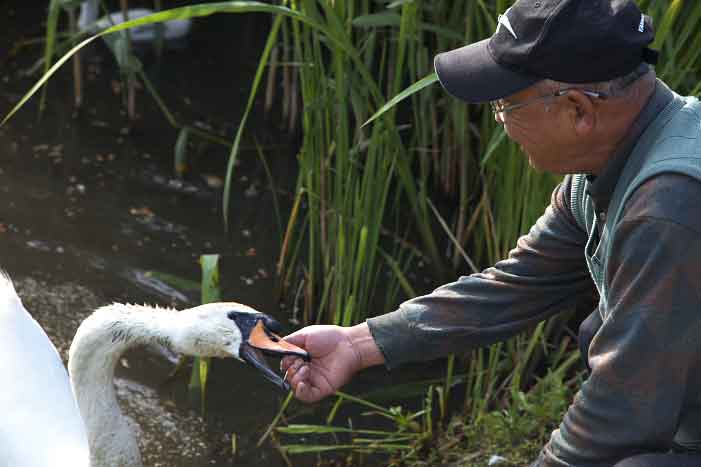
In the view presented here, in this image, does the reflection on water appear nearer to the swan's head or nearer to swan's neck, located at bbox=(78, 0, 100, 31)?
swan's neck, located at bbox=(78, 0, 100, 31)

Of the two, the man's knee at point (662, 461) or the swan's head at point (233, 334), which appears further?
the swan's head at point (233, 334)

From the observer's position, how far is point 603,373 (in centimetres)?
180

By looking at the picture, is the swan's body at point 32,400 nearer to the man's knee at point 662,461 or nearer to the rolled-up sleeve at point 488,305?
the rolled-up sleeve at point 488,305

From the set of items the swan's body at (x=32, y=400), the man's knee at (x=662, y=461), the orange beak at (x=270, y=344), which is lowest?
the swan's body at (x=32, y=400)

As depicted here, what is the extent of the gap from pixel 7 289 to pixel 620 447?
202cm

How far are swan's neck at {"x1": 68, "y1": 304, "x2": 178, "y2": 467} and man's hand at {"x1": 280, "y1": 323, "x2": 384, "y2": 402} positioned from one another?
437mm

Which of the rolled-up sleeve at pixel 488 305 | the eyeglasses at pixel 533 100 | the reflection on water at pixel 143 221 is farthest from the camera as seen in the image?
the reflection on water at pixel 143 221

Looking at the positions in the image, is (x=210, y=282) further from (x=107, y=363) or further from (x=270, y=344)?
(x=270, y=344)

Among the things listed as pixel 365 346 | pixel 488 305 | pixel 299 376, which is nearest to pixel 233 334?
pixel 299 376

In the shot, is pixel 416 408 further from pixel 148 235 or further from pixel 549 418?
pixel 148 235

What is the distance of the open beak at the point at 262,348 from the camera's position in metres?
2.57

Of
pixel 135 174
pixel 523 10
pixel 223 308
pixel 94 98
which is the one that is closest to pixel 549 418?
pixel 223 308

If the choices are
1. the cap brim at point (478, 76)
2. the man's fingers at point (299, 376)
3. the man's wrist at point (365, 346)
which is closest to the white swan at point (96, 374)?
the man's fingers at point (299, 376)

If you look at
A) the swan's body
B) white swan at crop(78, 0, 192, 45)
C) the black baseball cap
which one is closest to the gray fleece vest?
the black baseball cap
